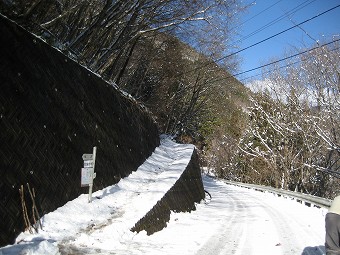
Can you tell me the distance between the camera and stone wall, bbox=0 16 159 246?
575cm

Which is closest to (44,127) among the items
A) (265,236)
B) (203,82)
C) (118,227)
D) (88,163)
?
(88,163)

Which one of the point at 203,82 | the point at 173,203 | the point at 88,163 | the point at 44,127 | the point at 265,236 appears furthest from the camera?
the point at 203,82

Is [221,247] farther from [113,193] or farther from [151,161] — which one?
[151,161]

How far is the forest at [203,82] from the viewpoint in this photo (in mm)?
12031

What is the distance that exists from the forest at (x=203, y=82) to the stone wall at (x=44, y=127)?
99 centimetres

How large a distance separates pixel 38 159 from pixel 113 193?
11.2 ft

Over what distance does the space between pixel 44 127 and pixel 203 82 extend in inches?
1150

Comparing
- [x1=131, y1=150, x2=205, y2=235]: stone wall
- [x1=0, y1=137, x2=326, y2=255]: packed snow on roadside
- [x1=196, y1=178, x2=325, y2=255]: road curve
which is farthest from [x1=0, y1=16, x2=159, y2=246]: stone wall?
[x1=196, y1=178, x2=325, y2=255]: road curve

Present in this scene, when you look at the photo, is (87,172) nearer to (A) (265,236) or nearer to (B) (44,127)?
(B) (44,127)

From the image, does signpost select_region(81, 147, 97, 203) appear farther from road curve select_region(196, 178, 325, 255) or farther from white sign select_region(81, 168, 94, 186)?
road curve select_region(196, 178, 325, 255)

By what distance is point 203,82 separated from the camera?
1384 inches

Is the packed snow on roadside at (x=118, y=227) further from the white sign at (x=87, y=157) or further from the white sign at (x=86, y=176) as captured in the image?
the white sign at (x=87, y=157)

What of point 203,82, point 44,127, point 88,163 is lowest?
point 88,163

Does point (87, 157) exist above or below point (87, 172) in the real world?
above
